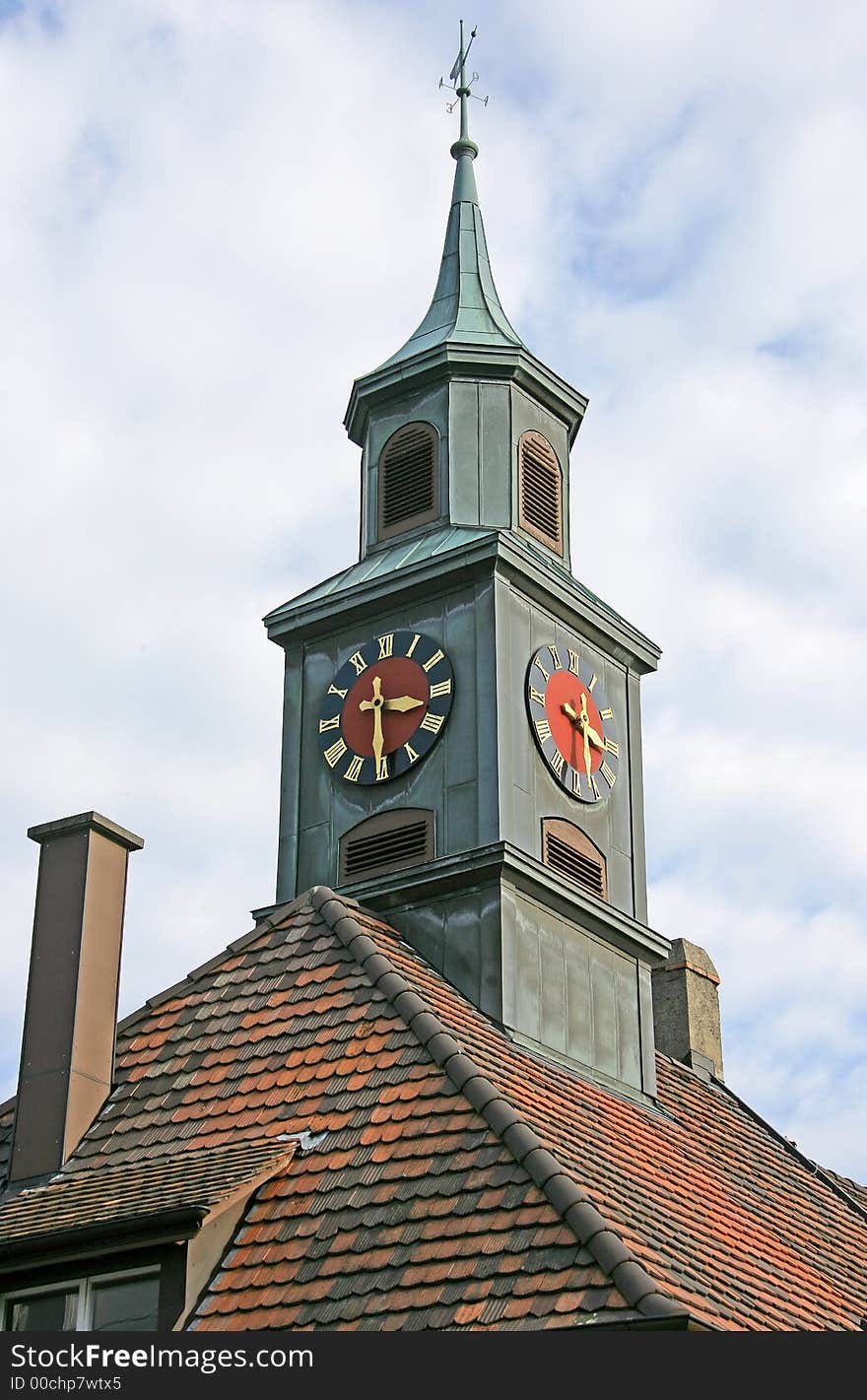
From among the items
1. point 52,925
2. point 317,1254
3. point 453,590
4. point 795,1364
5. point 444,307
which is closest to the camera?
point 795,1364

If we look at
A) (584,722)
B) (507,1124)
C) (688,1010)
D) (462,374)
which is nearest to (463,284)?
(462,374)

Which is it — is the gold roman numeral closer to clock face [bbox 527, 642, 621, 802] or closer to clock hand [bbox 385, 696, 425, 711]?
clock hand [bbox 385, 696, 425, 711]

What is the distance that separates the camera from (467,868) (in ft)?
59.6

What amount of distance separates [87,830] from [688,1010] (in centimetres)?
947

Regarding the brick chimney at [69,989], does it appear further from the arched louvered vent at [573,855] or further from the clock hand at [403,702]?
the arched louvered vent at [573,855]

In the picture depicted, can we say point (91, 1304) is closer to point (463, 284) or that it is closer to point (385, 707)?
point (385, 707)

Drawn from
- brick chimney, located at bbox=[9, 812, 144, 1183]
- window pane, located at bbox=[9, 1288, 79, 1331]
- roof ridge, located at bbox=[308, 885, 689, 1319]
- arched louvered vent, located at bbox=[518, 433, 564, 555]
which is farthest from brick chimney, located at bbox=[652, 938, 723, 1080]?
window pane, located at bbox=[9, 1288, 79, 1331]

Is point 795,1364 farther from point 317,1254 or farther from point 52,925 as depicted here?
point 52,925

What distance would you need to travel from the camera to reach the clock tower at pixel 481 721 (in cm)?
1841

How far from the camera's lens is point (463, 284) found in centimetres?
2334

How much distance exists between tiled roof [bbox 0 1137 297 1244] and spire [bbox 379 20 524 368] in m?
9.38

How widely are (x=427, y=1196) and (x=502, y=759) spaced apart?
5577 mm

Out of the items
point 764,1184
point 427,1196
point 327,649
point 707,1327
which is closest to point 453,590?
point 327,649

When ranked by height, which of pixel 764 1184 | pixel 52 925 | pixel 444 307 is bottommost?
pixel 764 1184
